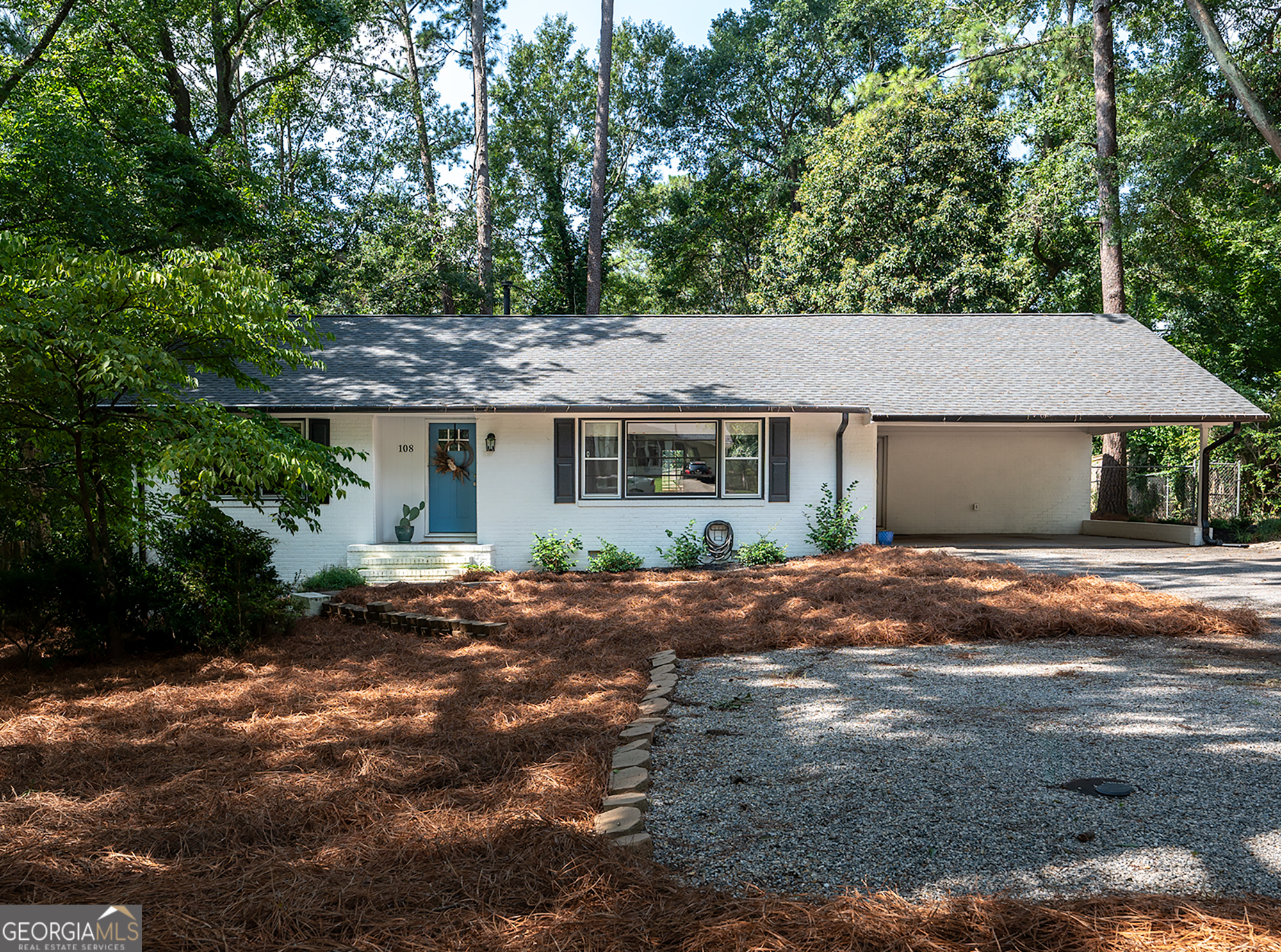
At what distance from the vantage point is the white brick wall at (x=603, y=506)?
11.6m

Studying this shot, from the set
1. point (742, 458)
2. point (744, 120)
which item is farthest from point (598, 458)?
point (744, 120)

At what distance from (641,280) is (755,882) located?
29601mm

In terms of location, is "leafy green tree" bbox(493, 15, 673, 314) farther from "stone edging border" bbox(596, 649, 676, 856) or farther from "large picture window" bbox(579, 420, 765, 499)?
"stone edging border" bbox(596, 649, 676, 856)

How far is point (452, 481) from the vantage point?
1227 centimetres

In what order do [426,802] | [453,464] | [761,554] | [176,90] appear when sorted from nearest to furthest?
[426,802] → [761,554] → [453,464] → [176,90]

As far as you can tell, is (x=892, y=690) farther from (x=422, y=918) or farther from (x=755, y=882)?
(x=422, y=918)

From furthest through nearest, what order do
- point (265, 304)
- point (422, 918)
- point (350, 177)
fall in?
1. point (350, 177)
2. point (265, 304)
3. point (422, 918)

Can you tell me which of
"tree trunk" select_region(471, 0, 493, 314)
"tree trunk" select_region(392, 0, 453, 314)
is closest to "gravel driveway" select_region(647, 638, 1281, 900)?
"tree trunk" select_region(471, 0, 493, 314)

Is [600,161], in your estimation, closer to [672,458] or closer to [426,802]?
[672,458]

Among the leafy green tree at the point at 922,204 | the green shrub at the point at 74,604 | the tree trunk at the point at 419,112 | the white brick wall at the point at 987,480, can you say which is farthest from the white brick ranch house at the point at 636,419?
the tree trunk at the point at 419,112

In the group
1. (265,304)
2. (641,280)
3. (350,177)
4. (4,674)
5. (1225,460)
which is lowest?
(4,674)

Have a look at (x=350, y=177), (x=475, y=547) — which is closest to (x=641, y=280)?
(x=350, y=177)

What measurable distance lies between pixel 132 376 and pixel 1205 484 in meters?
14.9

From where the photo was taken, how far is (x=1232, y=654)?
19.2 ft
